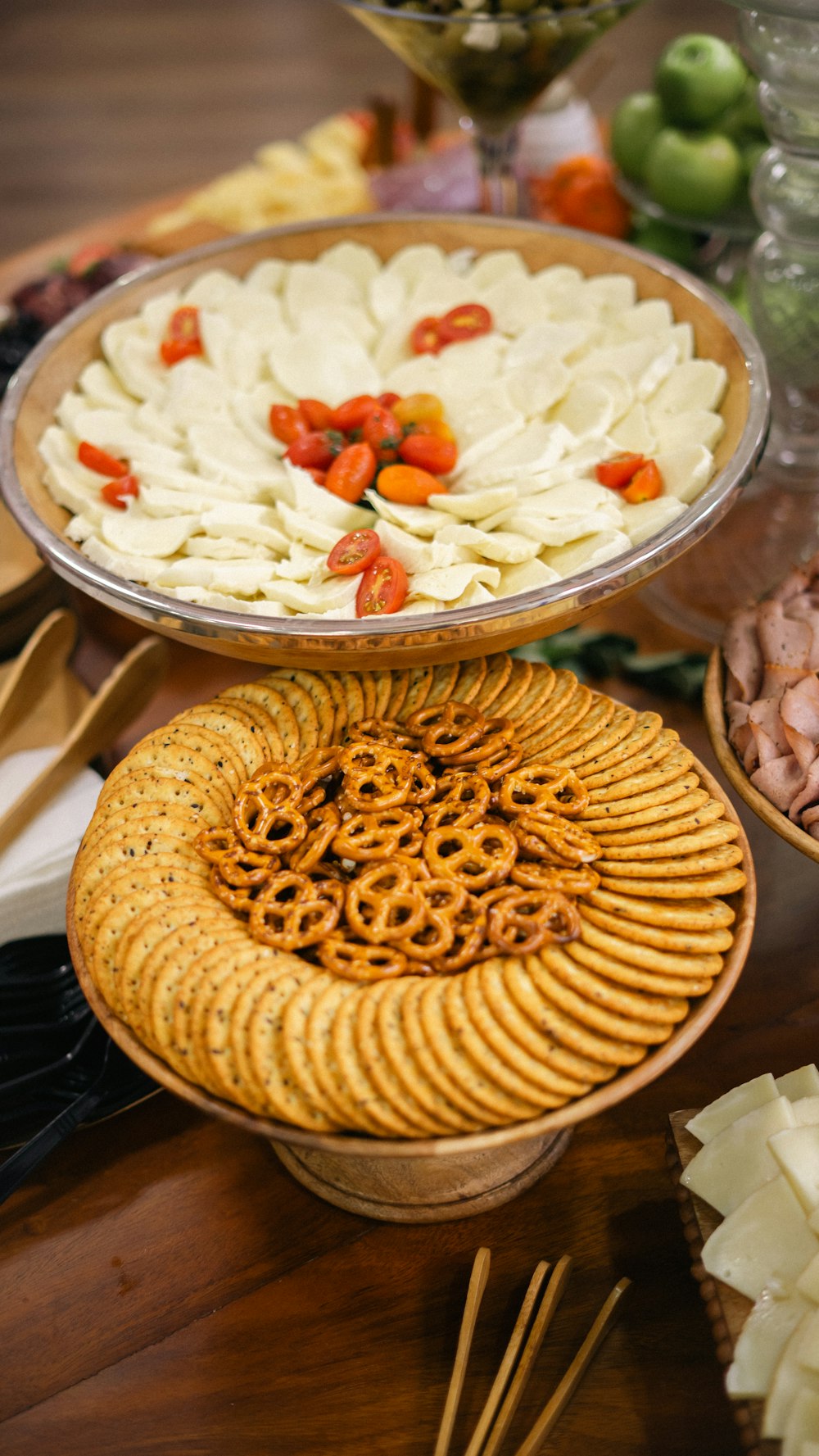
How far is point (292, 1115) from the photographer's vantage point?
4.00 ft

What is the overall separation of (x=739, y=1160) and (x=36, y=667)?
1513 millimetres

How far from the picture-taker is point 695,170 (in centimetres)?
251

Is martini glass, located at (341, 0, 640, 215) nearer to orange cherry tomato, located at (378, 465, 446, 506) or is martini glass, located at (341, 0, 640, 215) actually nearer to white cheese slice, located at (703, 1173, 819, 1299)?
orange cherry tomato, located at (378, 465, 446, 506)

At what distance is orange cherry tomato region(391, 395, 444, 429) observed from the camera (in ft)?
6.57

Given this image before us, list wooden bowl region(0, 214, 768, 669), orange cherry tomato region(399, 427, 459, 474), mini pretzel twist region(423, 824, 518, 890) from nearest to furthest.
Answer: mini pretzel twist region(423, 824, 518, 890)
wooden bowl region(0, 214, 768, 669)
orange cherry tomato region(399, 427, 459, 474)

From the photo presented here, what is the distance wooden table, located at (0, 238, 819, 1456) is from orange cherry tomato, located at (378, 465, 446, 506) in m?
1.00

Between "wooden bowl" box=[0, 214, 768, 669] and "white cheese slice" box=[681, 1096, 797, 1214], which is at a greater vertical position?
"wooden bowl" box=[0, 214, 768, 669]

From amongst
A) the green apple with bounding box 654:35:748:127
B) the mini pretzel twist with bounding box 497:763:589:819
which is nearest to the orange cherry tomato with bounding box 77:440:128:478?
the mini pretzel twist with bounding box 497:763:589:819

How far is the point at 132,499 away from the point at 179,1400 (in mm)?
1389

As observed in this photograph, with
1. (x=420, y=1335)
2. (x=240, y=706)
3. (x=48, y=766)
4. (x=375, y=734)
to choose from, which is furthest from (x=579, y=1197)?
(x=48, y=766)

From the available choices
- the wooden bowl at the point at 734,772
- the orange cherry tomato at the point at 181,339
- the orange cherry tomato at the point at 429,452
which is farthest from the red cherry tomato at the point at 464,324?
the wooden bowl at the point at 734,772

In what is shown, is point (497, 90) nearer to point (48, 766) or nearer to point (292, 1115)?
point (48, 766)

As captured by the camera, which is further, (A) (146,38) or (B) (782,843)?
(A) (146,38)

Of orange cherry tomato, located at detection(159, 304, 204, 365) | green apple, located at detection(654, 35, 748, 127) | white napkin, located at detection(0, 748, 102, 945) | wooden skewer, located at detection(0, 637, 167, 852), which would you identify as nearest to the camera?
white napkin, located at detection(0, 748, 102, 945)
